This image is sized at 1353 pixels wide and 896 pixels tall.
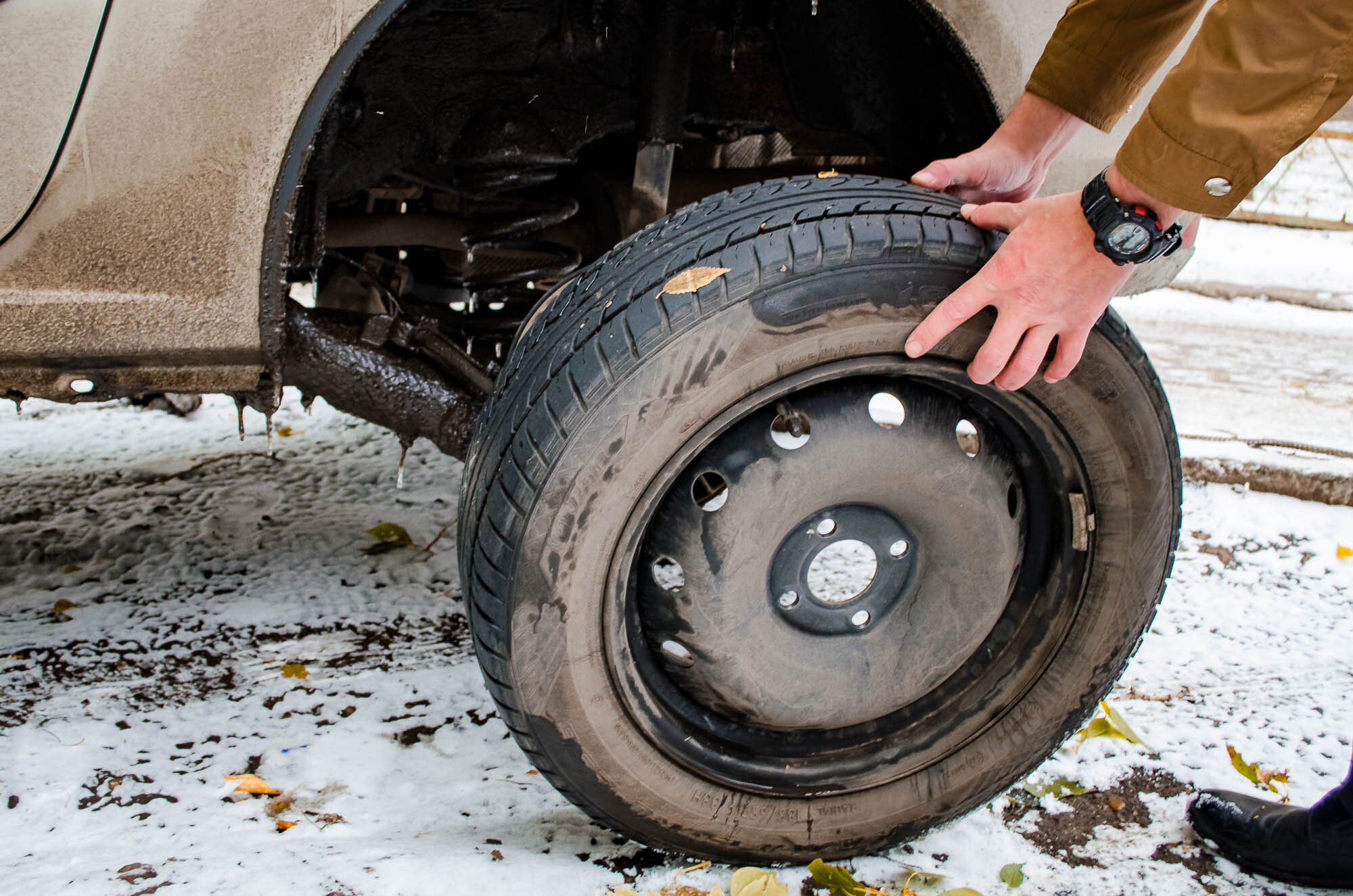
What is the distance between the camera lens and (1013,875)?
1.72m

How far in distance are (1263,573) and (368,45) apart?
283 cm

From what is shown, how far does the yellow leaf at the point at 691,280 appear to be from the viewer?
1.41 meters

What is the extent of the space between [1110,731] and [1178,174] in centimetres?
132

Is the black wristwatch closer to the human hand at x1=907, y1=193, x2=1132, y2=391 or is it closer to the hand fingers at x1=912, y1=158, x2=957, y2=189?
the human hand at x1=907, y1=193, x2=1132, y2=391

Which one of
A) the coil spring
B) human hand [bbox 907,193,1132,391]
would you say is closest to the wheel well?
the coil spring

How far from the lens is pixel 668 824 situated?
1.57m

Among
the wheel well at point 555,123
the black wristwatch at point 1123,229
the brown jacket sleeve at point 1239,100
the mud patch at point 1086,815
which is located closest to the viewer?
the brown jacket sleeve at point 1239,100

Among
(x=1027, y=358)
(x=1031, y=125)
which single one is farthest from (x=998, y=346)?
(x=1031, y=125)

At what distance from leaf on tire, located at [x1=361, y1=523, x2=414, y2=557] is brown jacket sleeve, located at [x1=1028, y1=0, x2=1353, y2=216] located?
7.24 ft

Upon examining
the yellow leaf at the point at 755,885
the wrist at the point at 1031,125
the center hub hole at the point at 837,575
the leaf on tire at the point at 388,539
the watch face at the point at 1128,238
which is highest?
the wrist at the point at 1031,125

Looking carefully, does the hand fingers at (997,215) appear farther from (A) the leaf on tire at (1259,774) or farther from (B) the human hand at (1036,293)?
(A) the leaf on tire at (1259,774)

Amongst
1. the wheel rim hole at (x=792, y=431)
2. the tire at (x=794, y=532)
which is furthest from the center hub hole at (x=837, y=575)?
the wheel rim hole at (x=792, y=431)

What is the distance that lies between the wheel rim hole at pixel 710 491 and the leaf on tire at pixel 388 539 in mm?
1590

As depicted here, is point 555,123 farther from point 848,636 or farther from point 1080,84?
point 848,636
